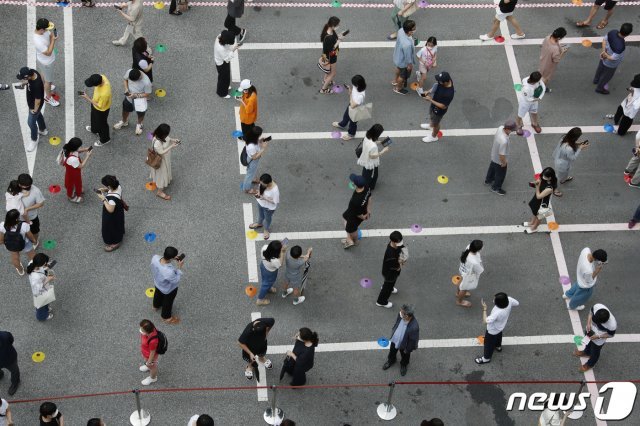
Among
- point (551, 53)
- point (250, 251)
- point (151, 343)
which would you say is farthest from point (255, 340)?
point (551, 53)

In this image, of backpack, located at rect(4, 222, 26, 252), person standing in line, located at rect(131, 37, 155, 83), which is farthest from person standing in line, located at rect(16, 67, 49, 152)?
backpack, located at rect(4, 222, 26, 252)

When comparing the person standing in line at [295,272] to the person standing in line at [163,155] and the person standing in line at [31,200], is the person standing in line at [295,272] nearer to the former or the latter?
the person standing in line at [163,155]

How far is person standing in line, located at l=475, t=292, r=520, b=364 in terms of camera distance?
14.2 m

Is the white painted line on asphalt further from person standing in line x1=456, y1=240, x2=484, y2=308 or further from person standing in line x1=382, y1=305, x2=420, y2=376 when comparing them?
person standing in line x1=456, y1=240, x2=484, y2=308

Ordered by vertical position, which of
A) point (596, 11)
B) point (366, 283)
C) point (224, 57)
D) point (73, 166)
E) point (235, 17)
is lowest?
point (366, 283)

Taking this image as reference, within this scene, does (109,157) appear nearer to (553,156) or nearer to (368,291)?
(368,291)

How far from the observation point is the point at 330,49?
17953 millimetres

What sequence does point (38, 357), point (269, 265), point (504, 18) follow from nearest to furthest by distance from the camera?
1. point (38, 357)
2. point (269, 265)
3. point (504, 18)

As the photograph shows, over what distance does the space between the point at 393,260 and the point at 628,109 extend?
20.3 ft

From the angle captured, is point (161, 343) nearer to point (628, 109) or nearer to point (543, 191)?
point (543, 191)

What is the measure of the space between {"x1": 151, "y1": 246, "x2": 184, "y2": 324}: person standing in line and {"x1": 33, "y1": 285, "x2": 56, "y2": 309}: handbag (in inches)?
60.8

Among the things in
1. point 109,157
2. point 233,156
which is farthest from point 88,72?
point 233,156

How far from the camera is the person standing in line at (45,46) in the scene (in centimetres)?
1707

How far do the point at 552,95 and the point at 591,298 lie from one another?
4.79 metres
